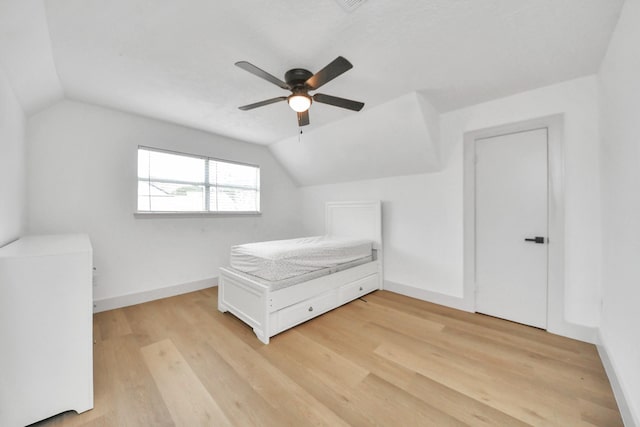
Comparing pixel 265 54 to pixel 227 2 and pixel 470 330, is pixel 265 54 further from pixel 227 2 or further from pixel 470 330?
pixel 470 330

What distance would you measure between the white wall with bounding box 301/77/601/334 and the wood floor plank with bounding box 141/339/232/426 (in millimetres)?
2646

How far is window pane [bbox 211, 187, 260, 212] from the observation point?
3773mm

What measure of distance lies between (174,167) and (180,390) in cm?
278

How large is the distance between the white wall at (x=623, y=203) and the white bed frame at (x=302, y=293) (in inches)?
83.6

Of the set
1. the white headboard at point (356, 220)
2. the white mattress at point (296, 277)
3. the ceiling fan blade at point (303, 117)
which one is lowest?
the white mattress at point (296, 277)

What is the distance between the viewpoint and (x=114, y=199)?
2.86 m

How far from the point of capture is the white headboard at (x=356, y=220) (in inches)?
139

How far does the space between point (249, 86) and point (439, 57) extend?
5.52ft

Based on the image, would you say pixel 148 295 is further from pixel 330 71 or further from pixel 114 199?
pixel 330 71

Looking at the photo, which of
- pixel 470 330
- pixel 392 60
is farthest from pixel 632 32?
pixel 470 330

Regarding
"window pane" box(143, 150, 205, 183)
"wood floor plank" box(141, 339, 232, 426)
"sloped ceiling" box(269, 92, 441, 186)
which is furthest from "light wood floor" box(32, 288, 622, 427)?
"sloped ceiling" box(269, 92, 441, 186)

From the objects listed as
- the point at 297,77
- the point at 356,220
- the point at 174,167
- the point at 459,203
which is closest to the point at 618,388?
the point at 459,203

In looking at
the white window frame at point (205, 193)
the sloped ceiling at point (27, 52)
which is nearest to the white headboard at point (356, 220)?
the white window frame at point (205, 193)

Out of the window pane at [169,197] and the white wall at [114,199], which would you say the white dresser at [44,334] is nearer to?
the white wall at [114,199]
